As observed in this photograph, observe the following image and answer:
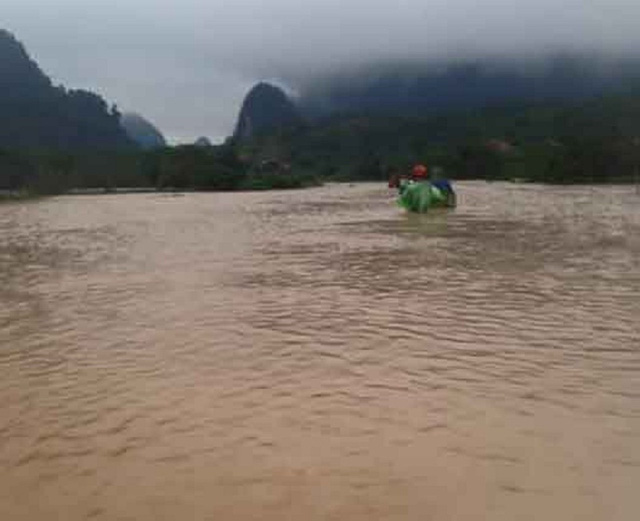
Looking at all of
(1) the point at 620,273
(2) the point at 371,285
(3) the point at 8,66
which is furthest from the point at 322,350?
(3) the point at 8,66

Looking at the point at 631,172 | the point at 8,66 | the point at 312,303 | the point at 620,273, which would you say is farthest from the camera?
the point at 8,66

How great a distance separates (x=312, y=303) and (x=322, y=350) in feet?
9.23

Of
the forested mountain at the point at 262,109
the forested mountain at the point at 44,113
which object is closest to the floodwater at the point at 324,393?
the forested mountain at the point at 44,113

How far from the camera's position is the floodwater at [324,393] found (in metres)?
4.70

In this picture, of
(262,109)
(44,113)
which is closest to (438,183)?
(44,113)

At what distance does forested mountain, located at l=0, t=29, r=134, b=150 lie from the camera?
445ft

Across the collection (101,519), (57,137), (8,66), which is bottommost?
(101,519)

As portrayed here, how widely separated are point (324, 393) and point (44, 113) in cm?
15096

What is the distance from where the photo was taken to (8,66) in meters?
158

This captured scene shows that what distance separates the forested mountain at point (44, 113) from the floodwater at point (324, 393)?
414 ft

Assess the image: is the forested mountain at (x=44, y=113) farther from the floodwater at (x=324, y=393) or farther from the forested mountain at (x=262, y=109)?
the floodwater at (x=324, y=393)

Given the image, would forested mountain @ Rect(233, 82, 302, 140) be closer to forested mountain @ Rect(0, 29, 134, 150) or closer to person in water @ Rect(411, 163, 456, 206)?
forested mountain @ Rect(0, 29, 134, 150)

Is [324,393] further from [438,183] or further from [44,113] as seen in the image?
[44,113]

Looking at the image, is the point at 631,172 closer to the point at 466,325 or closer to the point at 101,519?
the point at 466,325
